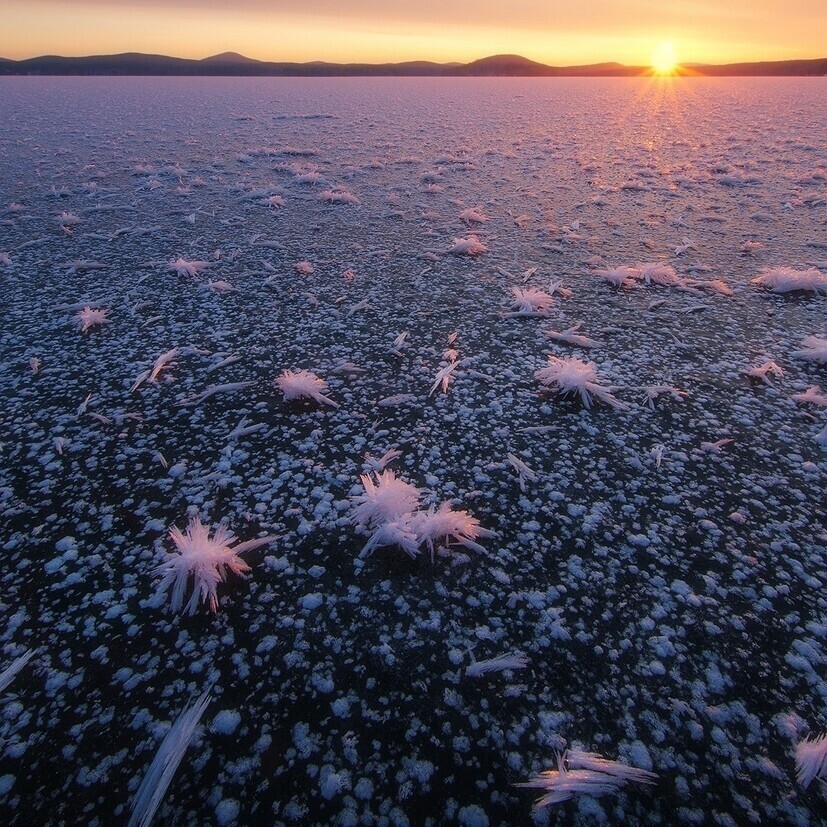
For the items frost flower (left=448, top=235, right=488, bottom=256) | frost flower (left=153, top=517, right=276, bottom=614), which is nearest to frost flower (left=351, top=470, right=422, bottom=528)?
frost flower (left=153, top=517, right=276, bottom=614)

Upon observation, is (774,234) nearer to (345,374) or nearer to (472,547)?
(345,374)

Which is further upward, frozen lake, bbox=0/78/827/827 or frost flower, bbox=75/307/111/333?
frost flower, bbox=75/307/111/333

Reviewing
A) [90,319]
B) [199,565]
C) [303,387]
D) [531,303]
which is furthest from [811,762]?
[90,319]

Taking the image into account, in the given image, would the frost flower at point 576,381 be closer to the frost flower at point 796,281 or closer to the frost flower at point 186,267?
the frost flower at point 796,281

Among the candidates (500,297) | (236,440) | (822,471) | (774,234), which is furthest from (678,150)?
(236,440)

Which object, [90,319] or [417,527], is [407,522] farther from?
[90,319]

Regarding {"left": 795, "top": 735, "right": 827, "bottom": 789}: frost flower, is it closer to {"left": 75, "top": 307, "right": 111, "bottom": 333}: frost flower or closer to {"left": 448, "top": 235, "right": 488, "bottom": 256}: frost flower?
{"left": 75, "top": 307, "right": 111, "bottom": 333}: frost flower
